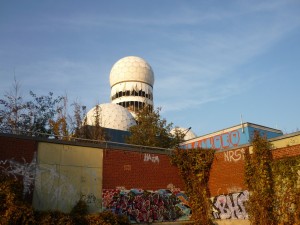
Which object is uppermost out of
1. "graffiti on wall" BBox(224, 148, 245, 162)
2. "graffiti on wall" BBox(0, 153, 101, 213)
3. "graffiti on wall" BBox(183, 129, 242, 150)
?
"graffiti on wall" BBox(183, 129, 242, 150)

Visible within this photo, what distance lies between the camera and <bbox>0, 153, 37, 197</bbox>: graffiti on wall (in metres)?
14.1

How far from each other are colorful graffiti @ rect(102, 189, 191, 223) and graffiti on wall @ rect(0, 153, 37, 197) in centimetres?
398

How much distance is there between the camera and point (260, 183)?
52.4 ft

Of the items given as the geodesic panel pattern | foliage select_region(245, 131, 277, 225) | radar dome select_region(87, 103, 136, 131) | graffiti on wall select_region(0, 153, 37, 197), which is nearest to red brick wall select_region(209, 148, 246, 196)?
foliage select_region(245, 131, 277, 225)

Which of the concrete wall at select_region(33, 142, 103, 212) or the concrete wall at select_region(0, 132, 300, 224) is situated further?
the concrete wall at select_region(33, 142, 103, 212)

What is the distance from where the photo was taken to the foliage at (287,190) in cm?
1463

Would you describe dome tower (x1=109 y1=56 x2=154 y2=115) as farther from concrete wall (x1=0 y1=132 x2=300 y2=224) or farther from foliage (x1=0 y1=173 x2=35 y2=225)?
foliage (x1=0 y1=173 x2=35 y2=225)

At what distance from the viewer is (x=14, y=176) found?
14172 millimetres

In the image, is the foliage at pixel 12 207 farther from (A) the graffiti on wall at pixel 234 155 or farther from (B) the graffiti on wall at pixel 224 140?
(B) the graffiti on wall at pixel 224 140

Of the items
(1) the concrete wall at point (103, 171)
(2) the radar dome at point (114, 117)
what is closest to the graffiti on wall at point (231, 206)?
(1) the concrete wall at point (103, 171)

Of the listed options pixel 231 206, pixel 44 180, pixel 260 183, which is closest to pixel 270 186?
pixel 260 183

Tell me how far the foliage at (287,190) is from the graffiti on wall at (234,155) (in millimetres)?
2331

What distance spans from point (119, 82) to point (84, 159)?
33.7 m

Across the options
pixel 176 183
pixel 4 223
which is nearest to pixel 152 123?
pixel 176 183
